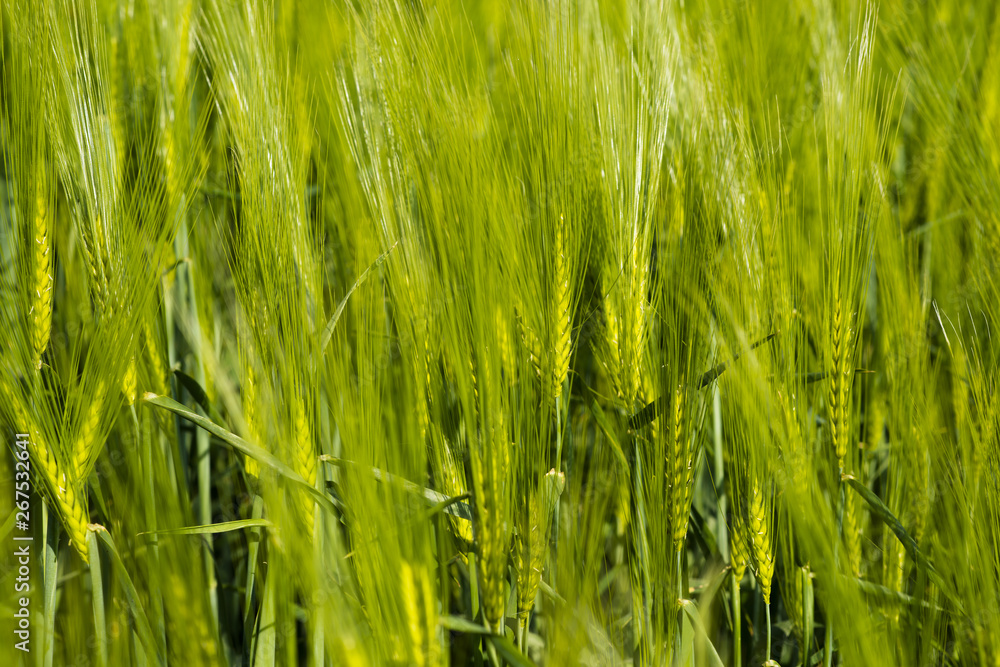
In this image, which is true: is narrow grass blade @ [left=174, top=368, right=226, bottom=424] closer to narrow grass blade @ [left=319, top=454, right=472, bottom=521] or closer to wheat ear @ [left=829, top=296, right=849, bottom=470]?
narrow grass blade @ [left=319, top=454, right=472, bottom=521]

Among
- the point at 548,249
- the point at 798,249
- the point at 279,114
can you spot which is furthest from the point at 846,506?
the point at 279,114

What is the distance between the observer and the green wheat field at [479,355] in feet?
1.78

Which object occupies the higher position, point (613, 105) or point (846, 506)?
point (613, 105)

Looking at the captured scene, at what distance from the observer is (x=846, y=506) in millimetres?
732

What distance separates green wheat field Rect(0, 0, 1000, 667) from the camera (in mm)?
543

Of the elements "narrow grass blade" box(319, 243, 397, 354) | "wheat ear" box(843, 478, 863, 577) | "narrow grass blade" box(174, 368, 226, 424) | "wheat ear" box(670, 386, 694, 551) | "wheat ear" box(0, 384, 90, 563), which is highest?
"narrow grass blade" box(319, 243, 397, 354)

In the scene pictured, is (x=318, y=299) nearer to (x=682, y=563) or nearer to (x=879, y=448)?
(x=682, y=563)

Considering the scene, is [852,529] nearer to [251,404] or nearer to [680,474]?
[680,474]

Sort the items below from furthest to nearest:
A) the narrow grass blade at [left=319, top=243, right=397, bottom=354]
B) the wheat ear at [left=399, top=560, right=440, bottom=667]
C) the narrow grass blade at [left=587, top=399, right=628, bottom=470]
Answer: the narrow grass blade at [left=587, top=399, right=628, bottom=470], the narrow grass blade at [left=319, top=243, right=397, bottom=354], the wheat ear at [left=399, top=560, right=440, bottom=667]

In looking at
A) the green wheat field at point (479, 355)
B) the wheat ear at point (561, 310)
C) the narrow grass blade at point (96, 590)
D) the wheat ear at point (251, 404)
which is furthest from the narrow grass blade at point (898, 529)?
the narrow grass blade at point (96, 590)

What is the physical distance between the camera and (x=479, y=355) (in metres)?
0.53

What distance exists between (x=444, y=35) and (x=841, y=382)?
19.9 inches

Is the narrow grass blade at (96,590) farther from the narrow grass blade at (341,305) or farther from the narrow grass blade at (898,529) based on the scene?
the narrow grass blade at (898,529)

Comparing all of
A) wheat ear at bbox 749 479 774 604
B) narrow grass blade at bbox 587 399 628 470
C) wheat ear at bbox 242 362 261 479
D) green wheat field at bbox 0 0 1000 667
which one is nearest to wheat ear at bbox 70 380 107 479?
green wheat field at bbox 0 0 1000 667
